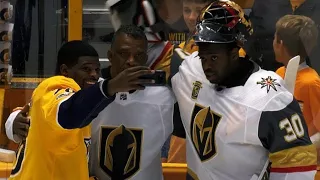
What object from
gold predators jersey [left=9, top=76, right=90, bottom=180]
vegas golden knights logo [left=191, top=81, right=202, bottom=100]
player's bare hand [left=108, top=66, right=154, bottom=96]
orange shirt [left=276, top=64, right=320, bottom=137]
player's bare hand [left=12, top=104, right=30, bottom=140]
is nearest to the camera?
player's bare hand [left=108, top=66, right=154, bottom=96]

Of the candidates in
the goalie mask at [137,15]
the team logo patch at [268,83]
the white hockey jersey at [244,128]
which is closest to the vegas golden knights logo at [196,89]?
the white hockey jersey at [244,128]

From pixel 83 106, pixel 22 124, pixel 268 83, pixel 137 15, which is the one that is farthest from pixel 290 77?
pixel 22 124

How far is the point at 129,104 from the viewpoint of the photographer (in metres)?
2.35

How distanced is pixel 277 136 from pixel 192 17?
3.39 feet

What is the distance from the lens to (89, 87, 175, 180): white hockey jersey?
7.72ft

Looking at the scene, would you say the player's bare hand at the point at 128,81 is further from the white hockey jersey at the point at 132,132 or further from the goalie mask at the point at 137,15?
the goalie mask at the point at 137,15

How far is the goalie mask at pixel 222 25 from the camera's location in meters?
2.13

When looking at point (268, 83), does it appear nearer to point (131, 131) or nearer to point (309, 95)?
point (131, 131)

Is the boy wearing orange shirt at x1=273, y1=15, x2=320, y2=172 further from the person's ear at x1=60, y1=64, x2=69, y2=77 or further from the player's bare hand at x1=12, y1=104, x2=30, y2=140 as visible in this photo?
the player's bare hand at x1=12, y1=104, x2=30, y2=140

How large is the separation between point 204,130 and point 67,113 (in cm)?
54

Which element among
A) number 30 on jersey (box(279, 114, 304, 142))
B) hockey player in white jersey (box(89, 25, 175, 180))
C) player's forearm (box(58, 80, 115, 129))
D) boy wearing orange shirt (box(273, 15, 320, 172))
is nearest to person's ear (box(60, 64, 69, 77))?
hockey player in white jersey (box(89, 25, 175, 180))

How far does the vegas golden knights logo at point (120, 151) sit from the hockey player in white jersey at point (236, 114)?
0.72ft

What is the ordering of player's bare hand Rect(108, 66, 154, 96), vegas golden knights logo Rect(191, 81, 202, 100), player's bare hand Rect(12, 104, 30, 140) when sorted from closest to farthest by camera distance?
player's bare hand Rect(108, 66, 154, 96), vegas golden knights logo Rect(191, 81, 202, 100), player's bare hand Rect(12, 104, 30, 140)

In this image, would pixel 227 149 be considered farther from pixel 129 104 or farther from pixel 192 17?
pixel 192 17
